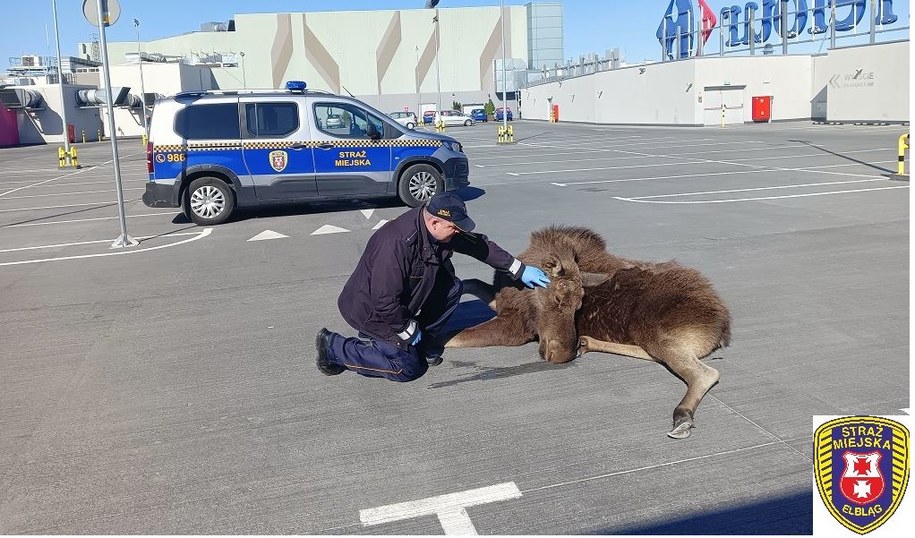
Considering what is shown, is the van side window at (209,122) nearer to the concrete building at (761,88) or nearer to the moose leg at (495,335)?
the moose leg at (495,335)

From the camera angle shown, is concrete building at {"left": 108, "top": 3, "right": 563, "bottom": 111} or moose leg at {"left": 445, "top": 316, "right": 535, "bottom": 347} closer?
moose leg at {"left": 445, "top": 316, "right": 535, "bottom": 347}

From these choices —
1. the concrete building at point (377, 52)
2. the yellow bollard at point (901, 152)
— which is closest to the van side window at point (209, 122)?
the yellow bollard at point (901, 152)

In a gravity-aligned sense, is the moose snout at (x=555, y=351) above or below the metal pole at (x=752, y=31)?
below

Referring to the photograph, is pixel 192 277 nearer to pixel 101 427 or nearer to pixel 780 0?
pixel 101 427

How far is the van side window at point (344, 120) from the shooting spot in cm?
1338

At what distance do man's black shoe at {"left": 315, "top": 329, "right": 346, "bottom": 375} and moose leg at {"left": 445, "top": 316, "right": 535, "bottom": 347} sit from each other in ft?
2.78

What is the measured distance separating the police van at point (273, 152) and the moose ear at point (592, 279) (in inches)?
355

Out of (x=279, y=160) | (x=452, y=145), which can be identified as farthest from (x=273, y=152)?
(x=452, y=145)

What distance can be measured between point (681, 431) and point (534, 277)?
138 cm

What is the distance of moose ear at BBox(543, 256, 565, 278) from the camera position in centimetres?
498

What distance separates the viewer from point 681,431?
418cm

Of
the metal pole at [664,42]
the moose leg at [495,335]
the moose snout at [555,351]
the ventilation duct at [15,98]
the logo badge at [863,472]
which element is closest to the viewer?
the logo badge at [863,472]

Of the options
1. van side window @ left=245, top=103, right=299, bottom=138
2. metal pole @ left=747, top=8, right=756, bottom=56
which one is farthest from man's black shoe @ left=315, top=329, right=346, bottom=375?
metal pole @ left=747, top=8, right=756, bottom=56

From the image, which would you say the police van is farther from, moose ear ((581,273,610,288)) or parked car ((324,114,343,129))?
moose ear ((581,273,610,288))
